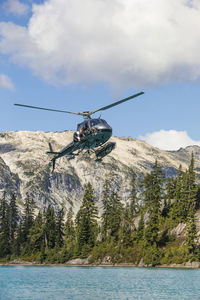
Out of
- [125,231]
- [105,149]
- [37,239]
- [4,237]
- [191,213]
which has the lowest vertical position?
[37,239]

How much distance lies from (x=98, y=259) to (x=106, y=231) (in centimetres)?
1143

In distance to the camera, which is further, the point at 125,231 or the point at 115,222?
the point at 115,222

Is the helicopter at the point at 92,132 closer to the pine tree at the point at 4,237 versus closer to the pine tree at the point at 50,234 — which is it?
the pine tree at the point at 50,234

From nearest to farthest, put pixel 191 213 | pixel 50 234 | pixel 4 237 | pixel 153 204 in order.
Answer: pixel 191 213
pixel 153 204
pixel 50 234
pixel 4 237

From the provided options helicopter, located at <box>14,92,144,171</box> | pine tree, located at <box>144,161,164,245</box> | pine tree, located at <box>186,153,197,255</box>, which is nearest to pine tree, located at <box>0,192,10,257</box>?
pine tree, located at <box>144,161,164,245</box>

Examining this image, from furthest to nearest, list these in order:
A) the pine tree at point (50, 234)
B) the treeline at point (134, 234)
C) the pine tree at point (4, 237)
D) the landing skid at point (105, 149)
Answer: the pine tree at point (4, 237) < the pine tree at point (50, 234) < the treeline at point (134, 234) < the landing skid at point (105, 149)

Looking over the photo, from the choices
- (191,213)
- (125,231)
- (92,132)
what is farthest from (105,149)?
(125,231)

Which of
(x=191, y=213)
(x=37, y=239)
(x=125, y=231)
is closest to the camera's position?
(x=191, y=213)

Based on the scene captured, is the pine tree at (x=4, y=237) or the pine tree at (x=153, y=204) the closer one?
the pine tree at (x=153, y=204)

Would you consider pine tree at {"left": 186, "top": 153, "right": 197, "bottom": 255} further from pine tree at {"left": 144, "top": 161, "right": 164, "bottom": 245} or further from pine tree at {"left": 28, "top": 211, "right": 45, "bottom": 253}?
pine tree at {"left": 28, "top": 211, "right": 45, "bottom": 253}

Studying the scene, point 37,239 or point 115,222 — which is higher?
point 115,222

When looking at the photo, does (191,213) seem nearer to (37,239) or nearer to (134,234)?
(134,234)

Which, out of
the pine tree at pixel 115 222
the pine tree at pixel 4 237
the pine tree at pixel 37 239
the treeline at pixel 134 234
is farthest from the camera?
the pine tree at pixel 4 237

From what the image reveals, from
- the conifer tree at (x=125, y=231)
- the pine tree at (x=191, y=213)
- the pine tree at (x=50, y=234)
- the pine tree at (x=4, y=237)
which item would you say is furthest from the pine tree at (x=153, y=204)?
the pine tree at (x=4, y=237)
